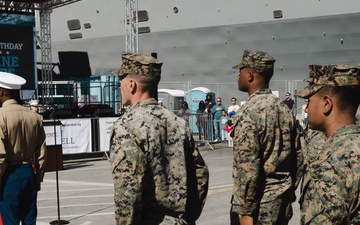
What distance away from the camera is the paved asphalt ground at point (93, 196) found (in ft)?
30.1

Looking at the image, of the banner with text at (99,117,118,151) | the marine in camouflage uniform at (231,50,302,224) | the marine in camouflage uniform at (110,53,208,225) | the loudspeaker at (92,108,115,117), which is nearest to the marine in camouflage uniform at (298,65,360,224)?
the marine in camouflage uniform at (110,53,208,225)

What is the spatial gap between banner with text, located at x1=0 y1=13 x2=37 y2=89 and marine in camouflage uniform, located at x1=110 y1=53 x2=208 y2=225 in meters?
22.4

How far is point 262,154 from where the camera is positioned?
4.95 metres

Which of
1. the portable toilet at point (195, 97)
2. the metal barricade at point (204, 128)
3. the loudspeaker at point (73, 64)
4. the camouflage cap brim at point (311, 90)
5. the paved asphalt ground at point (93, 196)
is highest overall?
the loudspeaker at point (73, 64)

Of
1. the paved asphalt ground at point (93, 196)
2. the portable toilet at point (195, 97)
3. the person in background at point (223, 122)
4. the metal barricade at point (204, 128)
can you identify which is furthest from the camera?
the portable toilet at point (195, 97)

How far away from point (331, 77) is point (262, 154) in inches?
79.7

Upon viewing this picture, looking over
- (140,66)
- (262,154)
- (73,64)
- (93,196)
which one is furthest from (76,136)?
(73,64)

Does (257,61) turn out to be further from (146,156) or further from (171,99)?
(171,99)

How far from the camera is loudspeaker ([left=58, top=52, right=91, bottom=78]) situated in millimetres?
35688

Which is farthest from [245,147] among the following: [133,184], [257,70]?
[133,184]

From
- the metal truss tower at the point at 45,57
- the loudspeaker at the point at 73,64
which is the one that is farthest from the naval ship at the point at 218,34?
the metal truss tower at the point at 45,57

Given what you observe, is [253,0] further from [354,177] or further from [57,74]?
[354,177]

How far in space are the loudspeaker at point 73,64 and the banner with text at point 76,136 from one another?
60.1ft

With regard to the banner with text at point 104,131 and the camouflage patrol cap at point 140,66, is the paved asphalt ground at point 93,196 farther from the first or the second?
the camouflage patrol cap at point 140,66
